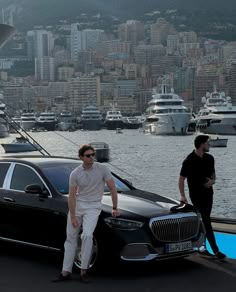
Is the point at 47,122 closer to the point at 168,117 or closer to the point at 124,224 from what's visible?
the point at 168,117

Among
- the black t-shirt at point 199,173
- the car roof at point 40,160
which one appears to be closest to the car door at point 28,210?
the car roof at point 40,160

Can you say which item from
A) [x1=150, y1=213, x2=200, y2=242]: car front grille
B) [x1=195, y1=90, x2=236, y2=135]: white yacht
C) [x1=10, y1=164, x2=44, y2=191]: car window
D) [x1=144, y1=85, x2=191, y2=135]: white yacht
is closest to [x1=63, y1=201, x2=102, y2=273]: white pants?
[x1=150, y1=213, x2=200, y2=242]: car front grille

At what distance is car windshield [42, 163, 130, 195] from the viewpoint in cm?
774

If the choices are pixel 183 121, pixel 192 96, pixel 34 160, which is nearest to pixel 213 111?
pixel 183 121

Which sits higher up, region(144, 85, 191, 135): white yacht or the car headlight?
the car headlight

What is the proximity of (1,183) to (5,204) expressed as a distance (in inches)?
17.1

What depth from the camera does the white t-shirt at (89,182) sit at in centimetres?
666

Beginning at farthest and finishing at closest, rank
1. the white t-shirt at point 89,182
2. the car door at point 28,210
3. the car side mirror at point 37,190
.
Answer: the car side mirror at point 37,190 < the car door at point 28,210 < the white t-shirt at point 89,182

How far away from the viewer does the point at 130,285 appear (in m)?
6.64

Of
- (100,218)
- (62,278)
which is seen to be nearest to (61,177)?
(100,218)

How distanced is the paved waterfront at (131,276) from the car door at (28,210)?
0.35 metres

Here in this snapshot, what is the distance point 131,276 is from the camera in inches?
277

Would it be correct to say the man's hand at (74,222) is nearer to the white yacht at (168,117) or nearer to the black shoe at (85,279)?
the black shoe at (85,279)

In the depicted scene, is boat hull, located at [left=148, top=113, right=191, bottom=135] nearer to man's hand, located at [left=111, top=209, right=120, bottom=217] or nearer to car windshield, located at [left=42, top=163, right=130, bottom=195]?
car windshield, located at [left=42, top=163, right=130, bottom=195]
